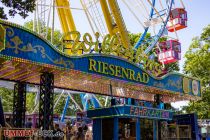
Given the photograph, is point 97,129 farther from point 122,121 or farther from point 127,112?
point 127,112

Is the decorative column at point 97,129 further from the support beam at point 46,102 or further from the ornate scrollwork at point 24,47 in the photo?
the ornate scrollwork at point 24,47

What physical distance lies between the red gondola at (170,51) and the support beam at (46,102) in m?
21.4

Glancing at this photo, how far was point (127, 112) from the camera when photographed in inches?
750

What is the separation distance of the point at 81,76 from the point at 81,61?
1201 mm

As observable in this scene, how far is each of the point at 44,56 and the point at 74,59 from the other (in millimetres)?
1991

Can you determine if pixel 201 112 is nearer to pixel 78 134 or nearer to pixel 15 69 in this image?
pixel 78 134

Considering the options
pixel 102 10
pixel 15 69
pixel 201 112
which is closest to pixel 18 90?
pixel 15 69

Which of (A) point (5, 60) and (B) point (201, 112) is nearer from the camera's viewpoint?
(A) point (5, 60)

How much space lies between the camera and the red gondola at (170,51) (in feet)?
117

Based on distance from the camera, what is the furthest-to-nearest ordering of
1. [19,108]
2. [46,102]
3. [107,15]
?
1. [107,15]
2. [19,108]
3. [46,102]

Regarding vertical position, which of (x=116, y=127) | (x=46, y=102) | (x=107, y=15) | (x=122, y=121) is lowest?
(x=116, y=127)

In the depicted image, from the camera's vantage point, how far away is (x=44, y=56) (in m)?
15.6

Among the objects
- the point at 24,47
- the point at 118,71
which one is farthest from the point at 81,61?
the point at 24,47

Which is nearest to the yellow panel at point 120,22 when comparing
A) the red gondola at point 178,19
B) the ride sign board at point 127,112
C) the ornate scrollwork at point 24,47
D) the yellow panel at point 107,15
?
the yellow panel at point 107,15
